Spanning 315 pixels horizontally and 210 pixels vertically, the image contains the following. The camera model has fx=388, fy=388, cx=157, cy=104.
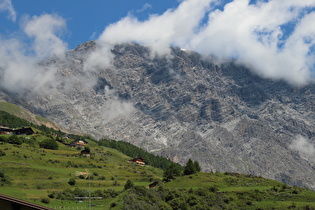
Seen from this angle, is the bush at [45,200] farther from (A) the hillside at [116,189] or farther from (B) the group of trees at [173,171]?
(B) the group of trees at [173,171]

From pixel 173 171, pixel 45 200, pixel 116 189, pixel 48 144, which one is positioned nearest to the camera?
pixel 45 200

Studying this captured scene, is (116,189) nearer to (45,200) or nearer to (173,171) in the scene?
(45,200)

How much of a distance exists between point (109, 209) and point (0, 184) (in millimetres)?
34249

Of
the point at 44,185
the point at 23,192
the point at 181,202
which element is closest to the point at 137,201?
the point at 181,202

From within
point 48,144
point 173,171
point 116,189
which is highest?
point 48,144

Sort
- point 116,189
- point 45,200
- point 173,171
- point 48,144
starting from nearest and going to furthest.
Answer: point 45,200 < point 116,189 < point 173,171 < point 48,144

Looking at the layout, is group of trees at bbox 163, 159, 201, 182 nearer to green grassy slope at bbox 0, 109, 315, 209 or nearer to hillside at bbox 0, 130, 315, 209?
hillside at bbox 0, 130, 315, 209

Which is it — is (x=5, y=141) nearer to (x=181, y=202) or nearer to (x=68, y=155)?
(x=68, y=155)

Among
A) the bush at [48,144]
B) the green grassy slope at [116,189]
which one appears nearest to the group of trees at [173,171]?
the green grassy slope at [116,189]

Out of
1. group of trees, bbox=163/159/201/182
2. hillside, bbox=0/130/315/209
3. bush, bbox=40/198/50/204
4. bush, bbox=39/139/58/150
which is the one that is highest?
bush, bbox=39/139/58/150

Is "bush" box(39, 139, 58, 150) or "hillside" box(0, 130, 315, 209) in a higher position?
"bush" box(39, 139, 58, 150)

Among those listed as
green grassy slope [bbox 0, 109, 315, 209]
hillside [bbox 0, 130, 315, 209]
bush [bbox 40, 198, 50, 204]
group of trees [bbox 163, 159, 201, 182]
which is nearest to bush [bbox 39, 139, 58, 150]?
green grassy slope [bbox 0, 109, 315, 209]

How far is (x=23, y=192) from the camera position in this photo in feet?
281

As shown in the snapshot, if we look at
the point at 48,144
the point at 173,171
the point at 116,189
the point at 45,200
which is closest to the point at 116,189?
the point at 116,189
